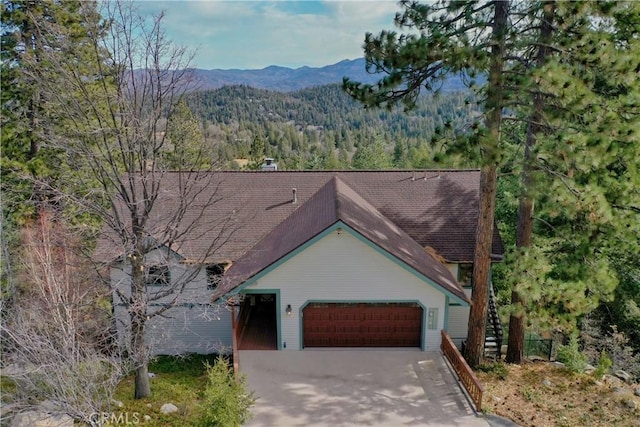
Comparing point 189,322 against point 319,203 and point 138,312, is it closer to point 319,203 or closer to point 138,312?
point 138,312

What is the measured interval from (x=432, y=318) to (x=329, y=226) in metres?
4.63

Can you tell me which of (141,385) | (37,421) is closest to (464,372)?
(141,385)

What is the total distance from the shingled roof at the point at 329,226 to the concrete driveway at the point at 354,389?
2551 mm

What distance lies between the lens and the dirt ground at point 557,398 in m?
11.0

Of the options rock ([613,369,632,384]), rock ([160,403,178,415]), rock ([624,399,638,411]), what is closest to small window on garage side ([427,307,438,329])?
rock ([624,399,638,411])

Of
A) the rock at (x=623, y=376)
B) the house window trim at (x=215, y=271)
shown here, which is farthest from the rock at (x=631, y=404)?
the house window trim at (x=215, y=271)

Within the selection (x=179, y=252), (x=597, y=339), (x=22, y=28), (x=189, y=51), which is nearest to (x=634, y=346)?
(x=597, y=339)

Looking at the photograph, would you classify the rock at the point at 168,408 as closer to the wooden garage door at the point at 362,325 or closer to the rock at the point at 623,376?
the wooden garage door at the point at 362,325

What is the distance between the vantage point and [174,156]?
39.1 ft

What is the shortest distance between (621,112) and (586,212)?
2.43 metres

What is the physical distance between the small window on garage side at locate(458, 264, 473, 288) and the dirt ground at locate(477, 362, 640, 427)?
347cm

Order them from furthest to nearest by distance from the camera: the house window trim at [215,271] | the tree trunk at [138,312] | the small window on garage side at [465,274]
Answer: the small window on garage side at [465,274] → the house window trim at [215,271] → the tree trunk at [138,312]

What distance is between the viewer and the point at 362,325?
1464cm

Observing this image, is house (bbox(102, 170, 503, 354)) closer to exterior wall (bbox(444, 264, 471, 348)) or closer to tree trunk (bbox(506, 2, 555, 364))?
exterior wall (bbox(444, 264, 471, 348))
